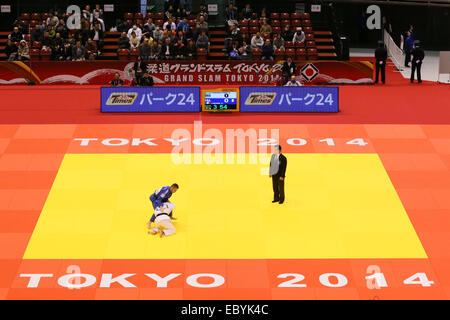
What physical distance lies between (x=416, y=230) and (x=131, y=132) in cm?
996

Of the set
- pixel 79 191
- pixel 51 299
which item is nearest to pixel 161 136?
pixel 79 191

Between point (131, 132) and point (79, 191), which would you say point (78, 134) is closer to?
Answer: point (131, 132)

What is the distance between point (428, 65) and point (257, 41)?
34.2 ft

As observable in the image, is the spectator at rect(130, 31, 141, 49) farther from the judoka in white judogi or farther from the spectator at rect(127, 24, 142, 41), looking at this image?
the judoka in white judogi

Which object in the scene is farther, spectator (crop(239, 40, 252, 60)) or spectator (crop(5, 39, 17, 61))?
spectator (crop(5, 39, 17, 61))

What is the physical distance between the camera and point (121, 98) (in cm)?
2581

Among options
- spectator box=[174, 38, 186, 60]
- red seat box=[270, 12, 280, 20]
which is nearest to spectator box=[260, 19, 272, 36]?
red seat box=[270, 12, 280, 20]

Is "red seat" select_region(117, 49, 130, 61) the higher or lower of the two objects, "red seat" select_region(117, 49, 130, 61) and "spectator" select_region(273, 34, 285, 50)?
the lower

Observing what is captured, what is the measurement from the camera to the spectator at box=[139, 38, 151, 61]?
32094mm

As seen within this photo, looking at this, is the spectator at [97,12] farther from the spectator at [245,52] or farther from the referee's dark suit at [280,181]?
the referee's dark suit at [280,181]

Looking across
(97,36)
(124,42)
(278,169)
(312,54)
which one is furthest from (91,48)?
(278,169)

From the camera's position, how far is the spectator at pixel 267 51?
32.2m

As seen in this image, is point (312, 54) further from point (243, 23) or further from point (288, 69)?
point (288, 69)

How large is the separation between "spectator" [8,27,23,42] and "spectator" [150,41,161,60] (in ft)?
22.6
